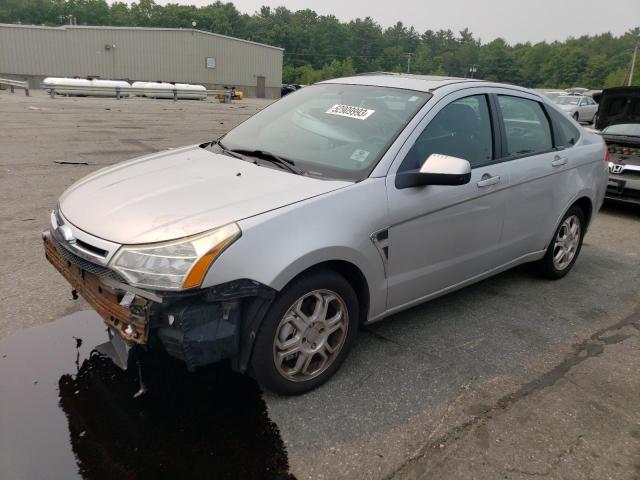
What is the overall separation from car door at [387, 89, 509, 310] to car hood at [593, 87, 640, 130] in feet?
19.3

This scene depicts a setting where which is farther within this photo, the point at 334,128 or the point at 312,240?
the point at 334,128

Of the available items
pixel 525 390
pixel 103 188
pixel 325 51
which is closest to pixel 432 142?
pixel 525 390

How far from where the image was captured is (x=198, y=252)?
242 centimetres

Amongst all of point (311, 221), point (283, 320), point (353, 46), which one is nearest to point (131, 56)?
point (311, 221)

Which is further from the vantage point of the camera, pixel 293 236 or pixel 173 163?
pixel 173 163

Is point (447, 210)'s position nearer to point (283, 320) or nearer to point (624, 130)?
point (283, 320)

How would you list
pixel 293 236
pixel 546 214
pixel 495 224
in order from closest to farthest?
pixel 293 236 → pixel 495 224 → pixel 546 214

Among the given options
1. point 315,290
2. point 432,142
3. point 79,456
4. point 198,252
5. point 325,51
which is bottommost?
point 79,456

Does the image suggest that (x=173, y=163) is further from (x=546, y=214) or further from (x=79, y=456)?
(x=546, y=214)

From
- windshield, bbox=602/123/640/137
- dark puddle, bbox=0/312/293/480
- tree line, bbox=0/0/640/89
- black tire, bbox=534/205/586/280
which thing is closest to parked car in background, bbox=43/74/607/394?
dark puddle, bbox=0/312/293/480

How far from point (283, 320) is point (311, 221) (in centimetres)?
53

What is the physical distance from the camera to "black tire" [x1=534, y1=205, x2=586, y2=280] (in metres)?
4.71

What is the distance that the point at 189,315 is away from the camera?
2.42 meters

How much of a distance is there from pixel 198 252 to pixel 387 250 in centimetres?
118
